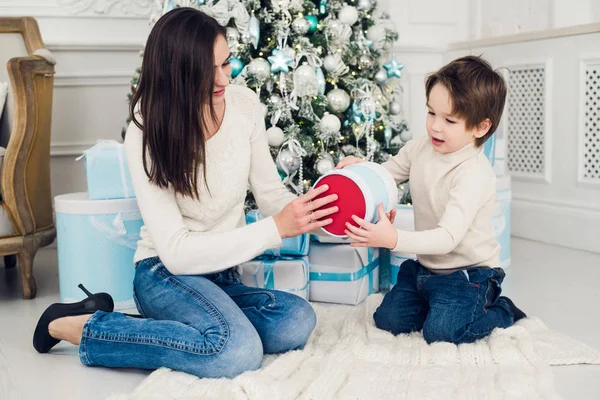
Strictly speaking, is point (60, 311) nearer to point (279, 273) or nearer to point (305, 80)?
point (279, 273)

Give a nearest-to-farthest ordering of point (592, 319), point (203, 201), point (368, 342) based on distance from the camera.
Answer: point (203, 201) → point (368, 342) → point (592, 319)

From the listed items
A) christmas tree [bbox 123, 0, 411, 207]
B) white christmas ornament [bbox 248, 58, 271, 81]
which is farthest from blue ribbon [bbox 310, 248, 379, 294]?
white christmas ornament [bbox 248, 58, 271, 81]

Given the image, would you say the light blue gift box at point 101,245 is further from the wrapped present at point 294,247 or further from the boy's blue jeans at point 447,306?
the boy's blue jeans at point 447,306

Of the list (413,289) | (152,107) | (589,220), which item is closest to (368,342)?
(413,289)

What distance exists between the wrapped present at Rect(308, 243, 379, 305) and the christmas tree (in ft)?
1.19

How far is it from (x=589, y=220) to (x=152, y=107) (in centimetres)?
208

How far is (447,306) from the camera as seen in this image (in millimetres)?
1878

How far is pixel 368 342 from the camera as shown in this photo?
192 centimetres

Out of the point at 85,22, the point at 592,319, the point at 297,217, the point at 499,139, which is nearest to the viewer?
the point at 297,217

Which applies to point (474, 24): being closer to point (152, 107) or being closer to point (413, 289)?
point (413, 289)

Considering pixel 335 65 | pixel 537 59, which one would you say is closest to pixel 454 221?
pixel 335 65

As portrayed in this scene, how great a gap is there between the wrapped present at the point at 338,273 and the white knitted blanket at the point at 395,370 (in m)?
0.30

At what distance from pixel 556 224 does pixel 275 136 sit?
1.40m

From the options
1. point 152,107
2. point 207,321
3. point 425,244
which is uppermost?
point 152,107
